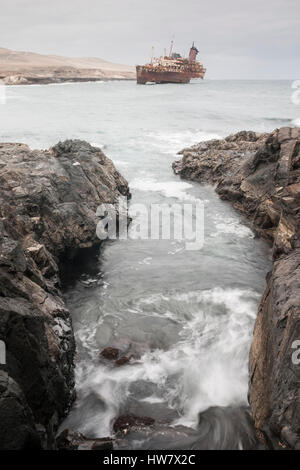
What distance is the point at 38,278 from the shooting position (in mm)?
6422

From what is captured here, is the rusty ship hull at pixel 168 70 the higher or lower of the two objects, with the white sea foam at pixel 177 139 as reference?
higher

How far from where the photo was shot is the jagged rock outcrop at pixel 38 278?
14.4 ft

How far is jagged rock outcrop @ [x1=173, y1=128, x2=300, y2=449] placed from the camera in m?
4.57

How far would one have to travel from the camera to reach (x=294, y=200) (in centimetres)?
821

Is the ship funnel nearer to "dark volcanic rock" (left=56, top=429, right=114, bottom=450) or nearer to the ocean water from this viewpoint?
the ocean water

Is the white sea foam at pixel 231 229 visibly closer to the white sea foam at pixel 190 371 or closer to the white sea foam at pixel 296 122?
the white sea foam at pixel 190 371

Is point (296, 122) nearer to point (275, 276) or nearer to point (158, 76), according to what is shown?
point (275, 276)

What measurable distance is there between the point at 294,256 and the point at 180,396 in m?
3.32

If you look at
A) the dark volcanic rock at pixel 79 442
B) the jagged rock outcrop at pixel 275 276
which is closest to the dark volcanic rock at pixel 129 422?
the dark volcanic rock at pixel 79 442

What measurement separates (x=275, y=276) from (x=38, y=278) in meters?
4.20

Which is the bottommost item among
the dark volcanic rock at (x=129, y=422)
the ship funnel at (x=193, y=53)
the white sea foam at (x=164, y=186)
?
the dark volcanic rock at (x=129, y=422)

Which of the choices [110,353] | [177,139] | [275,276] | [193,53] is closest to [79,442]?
[110,353]

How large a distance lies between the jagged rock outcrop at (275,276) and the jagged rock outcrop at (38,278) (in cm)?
289

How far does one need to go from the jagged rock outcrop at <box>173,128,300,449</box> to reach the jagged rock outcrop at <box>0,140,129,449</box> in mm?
2892
